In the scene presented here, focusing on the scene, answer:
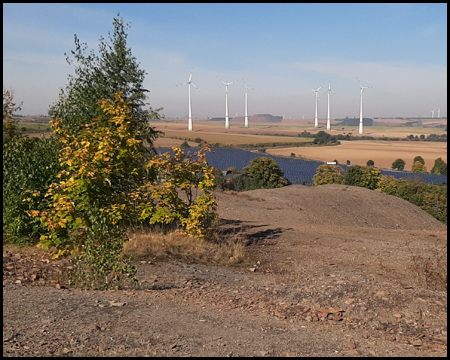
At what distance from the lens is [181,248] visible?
39.6 ft

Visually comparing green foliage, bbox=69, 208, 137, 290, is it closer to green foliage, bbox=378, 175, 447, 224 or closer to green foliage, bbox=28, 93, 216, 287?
green foliage, bbox=28, 93, 216, 287

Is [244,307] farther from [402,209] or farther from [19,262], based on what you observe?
[402,209]

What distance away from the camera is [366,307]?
7598 millimetres

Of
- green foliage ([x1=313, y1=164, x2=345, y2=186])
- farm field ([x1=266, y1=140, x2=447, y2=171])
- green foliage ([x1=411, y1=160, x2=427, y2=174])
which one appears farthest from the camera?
farm field ([x1=266, y1=140, x2=447, y2=171])

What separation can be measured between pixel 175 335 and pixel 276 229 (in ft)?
38.3

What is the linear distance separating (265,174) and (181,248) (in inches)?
1745

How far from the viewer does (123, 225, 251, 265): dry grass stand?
11.5 metres

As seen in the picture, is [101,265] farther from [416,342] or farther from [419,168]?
[419,168]

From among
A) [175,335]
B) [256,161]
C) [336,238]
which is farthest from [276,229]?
[256,161]

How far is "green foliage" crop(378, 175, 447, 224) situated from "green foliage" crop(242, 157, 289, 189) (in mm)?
11644

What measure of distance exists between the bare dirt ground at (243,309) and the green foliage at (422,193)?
35.0m

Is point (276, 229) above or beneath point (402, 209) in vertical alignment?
above

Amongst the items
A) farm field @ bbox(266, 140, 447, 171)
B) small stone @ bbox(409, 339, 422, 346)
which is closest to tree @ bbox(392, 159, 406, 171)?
farm field @ bbox(266, 140, 447, 171)

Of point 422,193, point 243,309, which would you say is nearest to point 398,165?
point 422,193
